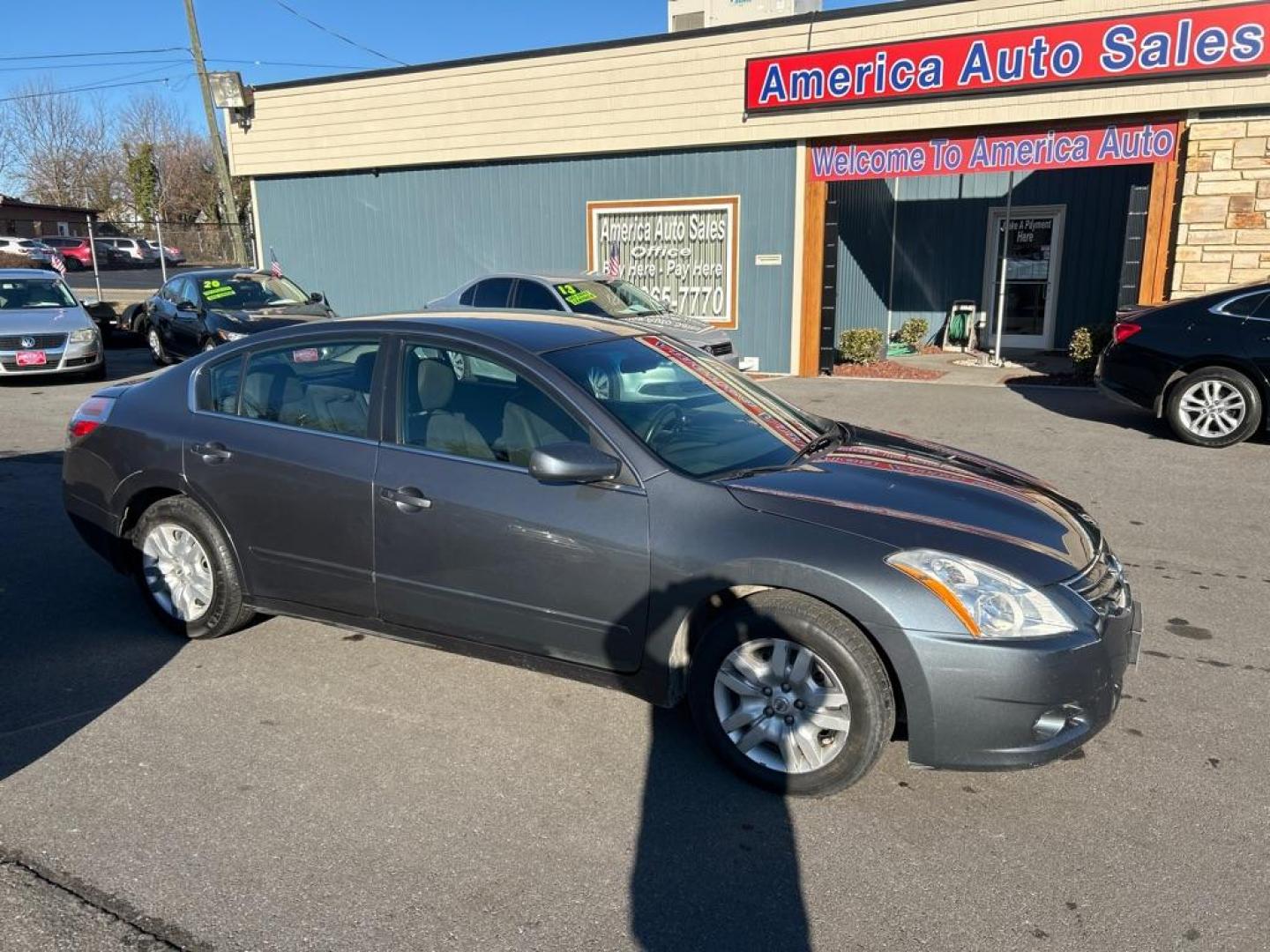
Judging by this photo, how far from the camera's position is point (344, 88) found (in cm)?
1741

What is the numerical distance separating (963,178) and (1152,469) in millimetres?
9993

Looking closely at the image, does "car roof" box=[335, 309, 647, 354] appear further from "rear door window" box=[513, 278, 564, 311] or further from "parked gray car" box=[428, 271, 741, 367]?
"rear door window" box=[513, 278, 564, 311]

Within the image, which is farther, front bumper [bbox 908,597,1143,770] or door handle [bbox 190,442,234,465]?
door handle [bbox 190,442,234,465]

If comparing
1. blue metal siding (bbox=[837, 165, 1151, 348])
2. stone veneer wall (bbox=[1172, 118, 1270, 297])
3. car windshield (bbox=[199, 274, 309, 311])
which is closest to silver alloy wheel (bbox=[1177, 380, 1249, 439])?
stone veneer wall (bbox=[1172, 118, 1270, 297])

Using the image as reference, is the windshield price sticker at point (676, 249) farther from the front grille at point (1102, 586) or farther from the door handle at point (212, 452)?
the front grille at point (1102, 586)

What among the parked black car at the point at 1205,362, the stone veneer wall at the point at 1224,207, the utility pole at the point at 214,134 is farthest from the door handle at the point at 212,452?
the utility pole at the point at 214,134

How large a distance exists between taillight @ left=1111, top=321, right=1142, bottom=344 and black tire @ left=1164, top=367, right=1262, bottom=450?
0.62 m

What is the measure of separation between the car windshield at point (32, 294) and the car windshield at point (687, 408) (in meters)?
12.9

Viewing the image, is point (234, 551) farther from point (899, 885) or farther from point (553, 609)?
point (899, 885)

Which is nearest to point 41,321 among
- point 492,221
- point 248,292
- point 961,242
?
point 248,292

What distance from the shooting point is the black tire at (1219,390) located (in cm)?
869

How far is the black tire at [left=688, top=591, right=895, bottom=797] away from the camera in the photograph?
10.4ft

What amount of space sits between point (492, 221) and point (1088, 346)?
9535mm

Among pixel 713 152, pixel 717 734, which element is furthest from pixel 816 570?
pixel 713 152
